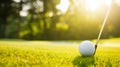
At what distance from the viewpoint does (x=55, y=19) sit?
29.2 meters

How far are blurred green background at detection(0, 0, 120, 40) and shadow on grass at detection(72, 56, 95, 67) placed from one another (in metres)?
18.2

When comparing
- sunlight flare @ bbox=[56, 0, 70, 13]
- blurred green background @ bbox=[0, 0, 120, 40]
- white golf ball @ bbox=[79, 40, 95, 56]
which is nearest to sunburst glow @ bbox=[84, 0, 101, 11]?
blurred green background @ bbox=[0, 0, 120, 40]

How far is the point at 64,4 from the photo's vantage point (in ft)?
101

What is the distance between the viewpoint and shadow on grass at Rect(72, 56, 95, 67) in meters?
8.05

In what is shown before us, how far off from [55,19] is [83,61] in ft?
69.4

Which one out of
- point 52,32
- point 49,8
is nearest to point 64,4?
point 49,8

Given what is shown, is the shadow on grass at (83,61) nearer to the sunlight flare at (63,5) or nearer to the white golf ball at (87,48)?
the white golf ball at (87,48)

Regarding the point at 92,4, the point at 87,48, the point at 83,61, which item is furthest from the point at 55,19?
the point at 83,61

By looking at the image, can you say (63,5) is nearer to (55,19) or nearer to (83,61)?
(55,19)

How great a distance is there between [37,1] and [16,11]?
2536 millimetres

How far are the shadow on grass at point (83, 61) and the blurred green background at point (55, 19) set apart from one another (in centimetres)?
1819

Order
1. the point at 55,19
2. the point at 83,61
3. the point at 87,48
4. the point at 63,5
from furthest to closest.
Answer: the point at 63,5, the point at 55,19, the point at 87,48, the point at 83,61

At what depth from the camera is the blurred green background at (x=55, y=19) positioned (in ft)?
89.7

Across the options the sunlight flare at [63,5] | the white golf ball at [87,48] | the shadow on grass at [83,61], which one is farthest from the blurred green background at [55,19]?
the shadow on grass at [83,61]
